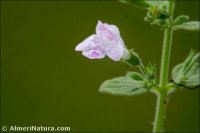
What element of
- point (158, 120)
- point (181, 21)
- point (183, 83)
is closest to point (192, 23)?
point (181, 21)

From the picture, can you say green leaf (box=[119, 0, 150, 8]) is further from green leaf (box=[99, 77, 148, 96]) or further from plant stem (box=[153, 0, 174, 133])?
green leaf (box=[99, 77, 148, 96])

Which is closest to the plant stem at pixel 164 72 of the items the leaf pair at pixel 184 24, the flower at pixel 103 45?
the leaf pair at pixel 184 24

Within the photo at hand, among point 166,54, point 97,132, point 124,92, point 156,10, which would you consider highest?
point 156,10

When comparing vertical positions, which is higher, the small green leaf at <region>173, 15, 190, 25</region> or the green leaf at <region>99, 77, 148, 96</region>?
the small green leaf at <region>173, 15, 190, 25</region>

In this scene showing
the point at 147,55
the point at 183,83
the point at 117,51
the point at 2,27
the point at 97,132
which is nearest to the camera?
the point at 117,51

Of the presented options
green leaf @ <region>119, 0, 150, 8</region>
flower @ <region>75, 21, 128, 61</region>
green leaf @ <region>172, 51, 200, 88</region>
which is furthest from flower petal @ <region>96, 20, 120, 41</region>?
green leaf @ <region>172, 51, 200, 88</region>

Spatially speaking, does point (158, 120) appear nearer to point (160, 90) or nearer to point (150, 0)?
point (160, 90)
